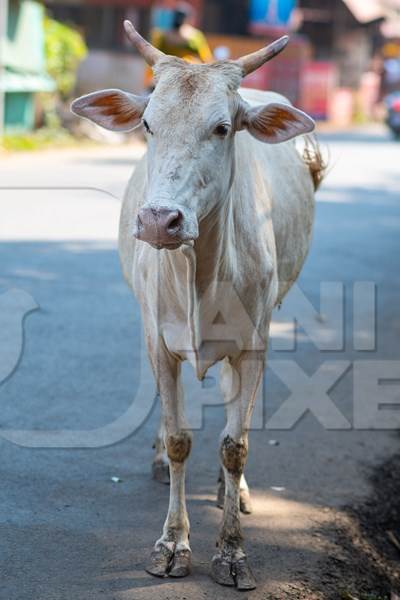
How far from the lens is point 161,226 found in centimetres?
Answer: 359

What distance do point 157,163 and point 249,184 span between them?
2.91 feet

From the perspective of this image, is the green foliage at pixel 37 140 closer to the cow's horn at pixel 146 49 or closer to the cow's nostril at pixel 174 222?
the cow's horn at pixel 146 49

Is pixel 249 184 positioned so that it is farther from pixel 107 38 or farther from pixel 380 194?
pixel 107 38

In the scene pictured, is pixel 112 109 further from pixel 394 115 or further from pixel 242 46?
pixel 242 46

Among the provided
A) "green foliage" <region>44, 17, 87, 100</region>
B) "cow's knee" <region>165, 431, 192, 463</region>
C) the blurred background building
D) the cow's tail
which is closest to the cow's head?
"cow's knee" <region>165, 431, 192, 463</region>

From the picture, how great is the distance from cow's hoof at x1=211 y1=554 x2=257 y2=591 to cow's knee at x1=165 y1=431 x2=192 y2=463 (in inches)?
18.2

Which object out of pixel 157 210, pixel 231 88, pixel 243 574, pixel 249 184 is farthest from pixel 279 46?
pixel 243 574

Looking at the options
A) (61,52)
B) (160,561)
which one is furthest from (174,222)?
(61,52)

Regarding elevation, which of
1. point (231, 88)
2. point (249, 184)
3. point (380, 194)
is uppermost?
point (231, 88)

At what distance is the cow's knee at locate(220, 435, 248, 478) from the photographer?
4555mm

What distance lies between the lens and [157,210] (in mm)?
3604

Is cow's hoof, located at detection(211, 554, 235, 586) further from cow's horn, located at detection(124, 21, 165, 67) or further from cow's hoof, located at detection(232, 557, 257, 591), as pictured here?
cow's horn, located at detection(124, 21, 165, 67)

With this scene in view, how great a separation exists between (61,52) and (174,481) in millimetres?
20475

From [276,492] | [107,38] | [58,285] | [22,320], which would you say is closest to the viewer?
[276,492]
